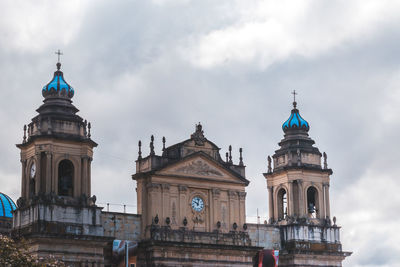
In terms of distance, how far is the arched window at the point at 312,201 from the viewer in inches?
2147

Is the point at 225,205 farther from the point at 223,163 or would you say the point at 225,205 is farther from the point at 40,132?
the point at 40,132

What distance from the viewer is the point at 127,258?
44094mm

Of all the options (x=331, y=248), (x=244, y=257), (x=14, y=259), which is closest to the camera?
(x=14, y=259)

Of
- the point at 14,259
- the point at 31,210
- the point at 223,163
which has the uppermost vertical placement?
the point at 223,163

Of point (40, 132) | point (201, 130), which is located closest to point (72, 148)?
point (40, 132)

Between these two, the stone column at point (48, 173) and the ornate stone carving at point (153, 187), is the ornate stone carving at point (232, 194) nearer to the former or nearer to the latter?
the ornate stone carving at point (153, 187)

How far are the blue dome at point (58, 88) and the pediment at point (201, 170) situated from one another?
7.14 m

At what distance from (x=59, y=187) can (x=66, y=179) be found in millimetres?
663

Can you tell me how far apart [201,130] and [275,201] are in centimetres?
838

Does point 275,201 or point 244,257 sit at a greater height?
point 275,201

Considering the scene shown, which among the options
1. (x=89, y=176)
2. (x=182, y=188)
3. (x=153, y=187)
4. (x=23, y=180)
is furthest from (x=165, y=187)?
(x=23, y=180)

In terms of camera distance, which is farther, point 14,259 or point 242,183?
point 242,183

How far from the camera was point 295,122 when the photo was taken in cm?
5572

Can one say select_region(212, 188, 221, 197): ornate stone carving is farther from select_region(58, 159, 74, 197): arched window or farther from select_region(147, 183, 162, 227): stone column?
select_region(58, 159, 74, 197): arched window
